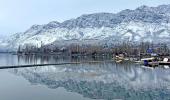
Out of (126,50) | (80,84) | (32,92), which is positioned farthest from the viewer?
(126,50)

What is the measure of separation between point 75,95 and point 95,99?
110 inches

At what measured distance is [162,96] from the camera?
2864 centimetres

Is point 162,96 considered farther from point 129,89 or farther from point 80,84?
point 80,84

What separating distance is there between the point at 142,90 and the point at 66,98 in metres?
9.28

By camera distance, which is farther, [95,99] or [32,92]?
[32,92]

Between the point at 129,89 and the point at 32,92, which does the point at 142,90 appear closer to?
the point at 129,89

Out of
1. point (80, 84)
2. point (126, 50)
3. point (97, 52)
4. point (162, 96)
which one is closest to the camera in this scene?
point (162, 96)

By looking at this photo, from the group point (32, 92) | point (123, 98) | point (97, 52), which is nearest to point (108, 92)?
point (123, 98)

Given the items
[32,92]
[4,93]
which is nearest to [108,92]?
[32,92]

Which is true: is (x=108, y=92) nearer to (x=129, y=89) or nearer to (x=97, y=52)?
(x=129, y=89)

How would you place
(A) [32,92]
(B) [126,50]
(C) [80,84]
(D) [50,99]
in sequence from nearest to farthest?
(D) [50,99]
(A) [32,92]
(C) [80,84]
(B) [126,50]

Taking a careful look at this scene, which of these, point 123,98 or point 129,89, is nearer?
point 123,98

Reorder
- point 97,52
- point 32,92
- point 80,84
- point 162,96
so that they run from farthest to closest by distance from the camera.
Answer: point 97,52 < point 80,84 < point 32,92 < point 162,96

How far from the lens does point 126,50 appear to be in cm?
14388
